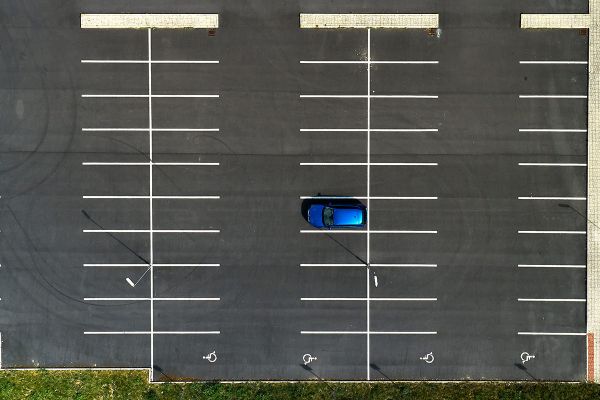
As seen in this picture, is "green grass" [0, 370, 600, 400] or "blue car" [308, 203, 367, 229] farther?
"green grass" [0, 370, 600, 400]

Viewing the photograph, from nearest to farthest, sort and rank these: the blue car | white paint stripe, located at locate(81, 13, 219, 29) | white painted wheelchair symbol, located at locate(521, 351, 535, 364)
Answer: the blue car < white paint stripe, located at locate(81, 13, 219, 29) < white painted wheelchair symbol, located at locate(521, 351, 535, 364)

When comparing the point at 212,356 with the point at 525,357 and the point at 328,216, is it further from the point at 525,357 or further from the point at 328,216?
the point at 525,357

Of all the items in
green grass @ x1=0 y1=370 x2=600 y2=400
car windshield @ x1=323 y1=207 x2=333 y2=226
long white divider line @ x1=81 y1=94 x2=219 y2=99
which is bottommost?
green grass @ x1=0 y1=370 x2=600 y2=400

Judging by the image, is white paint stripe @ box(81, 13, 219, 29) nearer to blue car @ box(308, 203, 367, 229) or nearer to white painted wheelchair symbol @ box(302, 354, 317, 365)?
blue car @ box(308, 203, 367, 229)

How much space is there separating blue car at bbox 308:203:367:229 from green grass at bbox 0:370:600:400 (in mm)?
6633

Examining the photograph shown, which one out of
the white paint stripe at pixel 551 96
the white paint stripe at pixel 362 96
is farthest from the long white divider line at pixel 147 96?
the white paint stripe at pixel 551 96

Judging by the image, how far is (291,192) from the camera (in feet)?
54.2

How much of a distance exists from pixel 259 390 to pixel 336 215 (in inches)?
311

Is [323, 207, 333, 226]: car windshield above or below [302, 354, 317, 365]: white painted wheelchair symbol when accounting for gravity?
above

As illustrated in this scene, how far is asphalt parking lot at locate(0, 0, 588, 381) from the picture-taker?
53.9 ft

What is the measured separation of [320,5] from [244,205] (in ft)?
28.8

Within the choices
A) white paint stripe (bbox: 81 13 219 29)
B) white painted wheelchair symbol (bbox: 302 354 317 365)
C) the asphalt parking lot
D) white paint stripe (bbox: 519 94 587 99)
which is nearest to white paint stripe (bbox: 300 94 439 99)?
the asphalt parking lot

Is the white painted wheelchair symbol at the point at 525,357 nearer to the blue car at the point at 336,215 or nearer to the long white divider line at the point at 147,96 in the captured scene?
the blue car at the point at 336,215

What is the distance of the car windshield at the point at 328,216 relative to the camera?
629 inches
